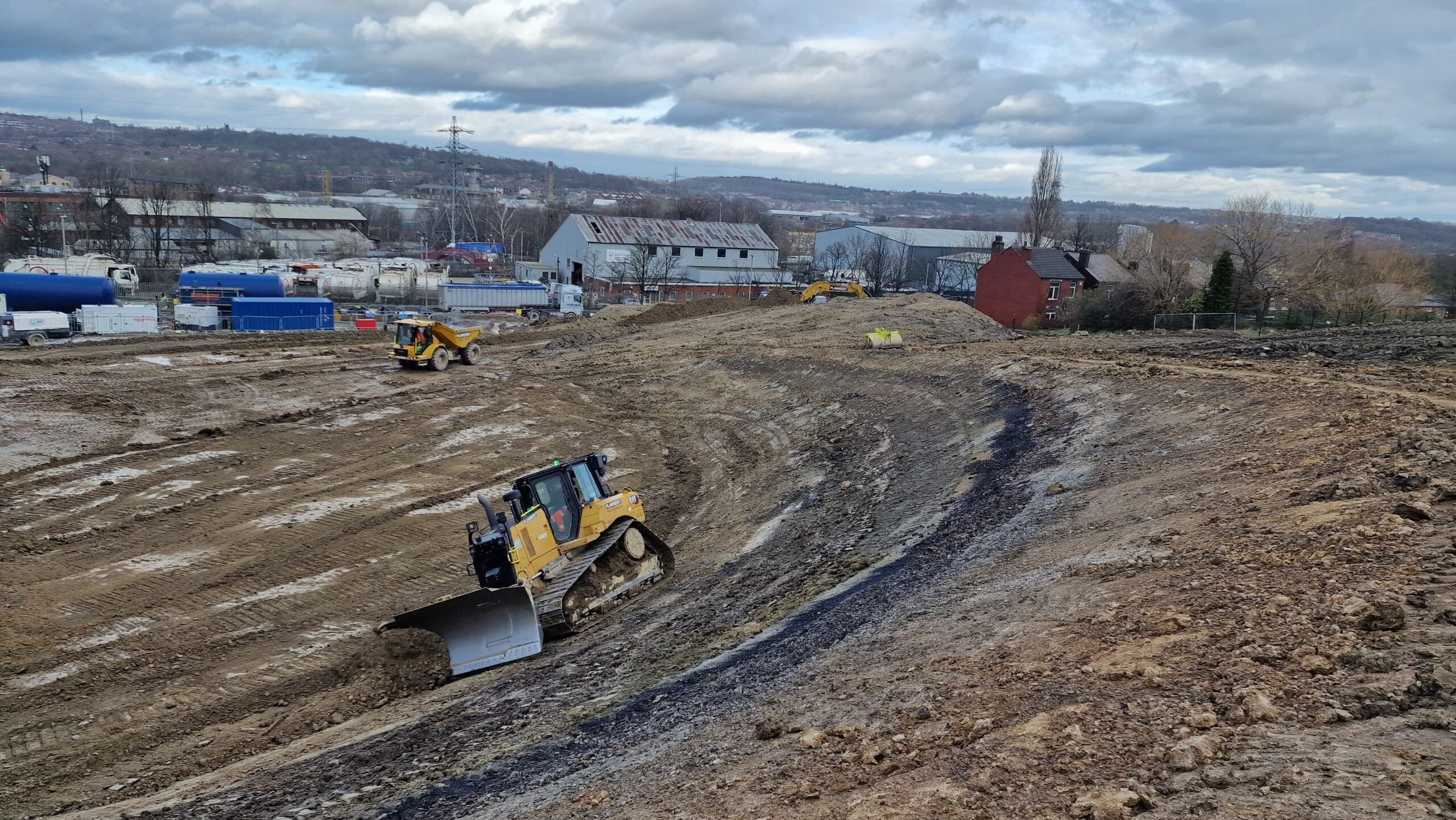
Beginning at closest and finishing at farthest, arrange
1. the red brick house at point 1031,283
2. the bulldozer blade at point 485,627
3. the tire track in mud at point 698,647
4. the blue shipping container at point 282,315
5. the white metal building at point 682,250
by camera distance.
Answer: the tire track in mud at point 698,647 → the bulldozer blade at point 485,627 → the blue shipping container at point 282,315 → the red brick house at point 1031,283 → the white metal building at point 682,250

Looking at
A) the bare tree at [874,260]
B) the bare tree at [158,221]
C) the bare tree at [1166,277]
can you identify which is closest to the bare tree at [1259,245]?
the bare tree at [1166,277]

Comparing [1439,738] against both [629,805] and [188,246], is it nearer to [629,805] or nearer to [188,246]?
[629,805]

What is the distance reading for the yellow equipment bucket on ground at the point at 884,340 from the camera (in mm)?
30781

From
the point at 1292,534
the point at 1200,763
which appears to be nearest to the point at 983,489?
the point at 1292,534

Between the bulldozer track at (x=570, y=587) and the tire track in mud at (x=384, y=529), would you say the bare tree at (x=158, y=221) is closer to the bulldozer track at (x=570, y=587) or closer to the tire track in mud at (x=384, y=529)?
the tire track in mud at (x=384, y=529)

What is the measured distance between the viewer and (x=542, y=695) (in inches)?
380

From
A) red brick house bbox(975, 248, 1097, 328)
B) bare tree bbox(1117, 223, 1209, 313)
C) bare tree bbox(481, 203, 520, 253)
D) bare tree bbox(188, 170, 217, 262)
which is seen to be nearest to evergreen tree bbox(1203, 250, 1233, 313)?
bare tree bbox(1117, 223, 1209, 313)

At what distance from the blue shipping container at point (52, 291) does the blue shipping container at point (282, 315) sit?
16.3 feet

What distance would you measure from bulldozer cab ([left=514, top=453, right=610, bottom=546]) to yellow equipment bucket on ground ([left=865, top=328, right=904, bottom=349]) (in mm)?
18521

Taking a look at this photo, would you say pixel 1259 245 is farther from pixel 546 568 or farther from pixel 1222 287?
pixel 546 568

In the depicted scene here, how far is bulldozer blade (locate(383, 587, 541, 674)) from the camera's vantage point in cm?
1105

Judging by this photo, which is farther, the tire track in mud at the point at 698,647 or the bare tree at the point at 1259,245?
the bare tree at the point at 1259,245

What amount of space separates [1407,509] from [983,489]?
6.23 metres

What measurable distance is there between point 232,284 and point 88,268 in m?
14.1
